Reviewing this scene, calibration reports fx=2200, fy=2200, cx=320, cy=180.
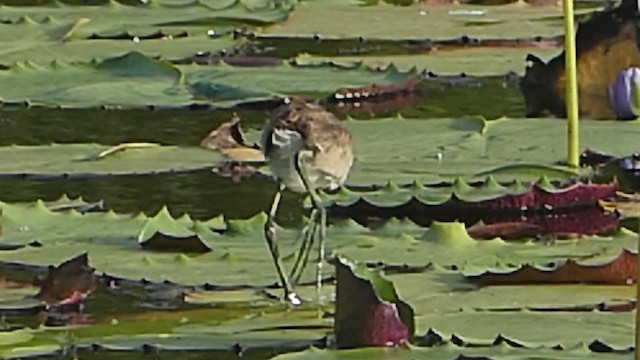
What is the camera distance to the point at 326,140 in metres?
3.63

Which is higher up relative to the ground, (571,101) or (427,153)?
(571,101)

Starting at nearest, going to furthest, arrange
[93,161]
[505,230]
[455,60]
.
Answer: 1. [505,230]
2. [93,161]
3. [455,60]

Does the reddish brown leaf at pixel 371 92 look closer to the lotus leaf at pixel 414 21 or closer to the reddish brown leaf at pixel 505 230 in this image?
the lotus leaf at pixel 414 21

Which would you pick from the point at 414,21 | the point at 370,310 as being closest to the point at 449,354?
the point at 370,310

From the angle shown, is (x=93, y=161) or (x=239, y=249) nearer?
(x=239, y=249)

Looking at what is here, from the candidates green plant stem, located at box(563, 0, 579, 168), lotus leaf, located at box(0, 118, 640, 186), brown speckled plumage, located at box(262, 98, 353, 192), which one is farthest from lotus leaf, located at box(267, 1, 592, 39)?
brown speckled plumage, located at box(262, 98, 353, 192)

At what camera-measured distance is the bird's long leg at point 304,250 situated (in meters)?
3.55

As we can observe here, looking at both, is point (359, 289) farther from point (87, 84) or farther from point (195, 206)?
point (87, 84)

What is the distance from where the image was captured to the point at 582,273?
11.3ft

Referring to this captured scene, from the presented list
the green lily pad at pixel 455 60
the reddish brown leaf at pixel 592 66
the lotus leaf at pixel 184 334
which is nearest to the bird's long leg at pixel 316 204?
the lotus leaf at pixel 184 334

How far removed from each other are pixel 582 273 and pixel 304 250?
0.50 meters

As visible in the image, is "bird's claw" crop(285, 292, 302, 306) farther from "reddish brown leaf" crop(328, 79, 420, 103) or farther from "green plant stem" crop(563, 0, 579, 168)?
"reddish brown leaf" crop(328, 79, 420, 103)

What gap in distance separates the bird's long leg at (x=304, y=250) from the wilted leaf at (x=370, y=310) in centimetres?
41

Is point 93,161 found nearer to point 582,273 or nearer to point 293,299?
point 293,299
